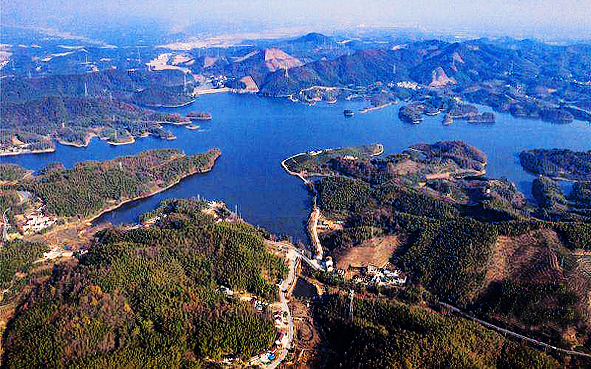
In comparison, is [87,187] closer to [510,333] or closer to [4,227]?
[4,227]

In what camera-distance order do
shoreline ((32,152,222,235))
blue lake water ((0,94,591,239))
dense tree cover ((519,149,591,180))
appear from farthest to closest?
dense tree cover ((519,149,591,180))
blue lake water ((0,94,591,239))
shoreline ((32,152,222,235))

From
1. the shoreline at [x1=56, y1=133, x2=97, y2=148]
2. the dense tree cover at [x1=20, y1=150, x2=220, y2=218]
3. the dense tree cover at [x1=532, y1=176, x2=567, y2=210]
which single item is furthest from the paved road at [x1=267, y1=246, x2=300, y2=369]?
the shoreline at [x1=56, y1=133, x2=97, y2=148]

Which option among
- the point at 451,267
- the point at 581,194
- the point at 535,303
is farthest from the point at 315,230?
the point at 581,194

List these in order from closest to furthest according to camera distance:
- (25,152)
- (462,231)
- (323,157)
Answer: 1. (462,231)
2. (323,157)
3. (25,152)

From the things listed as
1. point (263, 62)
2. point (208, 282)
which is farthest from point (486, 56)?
point (208, 282)

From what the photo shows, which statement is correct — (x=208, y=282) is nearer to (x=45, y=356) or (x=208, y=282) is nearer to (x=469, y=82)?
(x=45, y=356)

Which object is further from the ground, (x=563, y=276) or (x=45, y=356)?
(x=563, y=276)

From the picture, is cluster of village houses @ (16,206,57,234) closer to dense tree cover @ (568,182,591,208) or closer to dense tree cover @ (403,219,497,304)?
dense tree cover @ (403,219,497,304)
